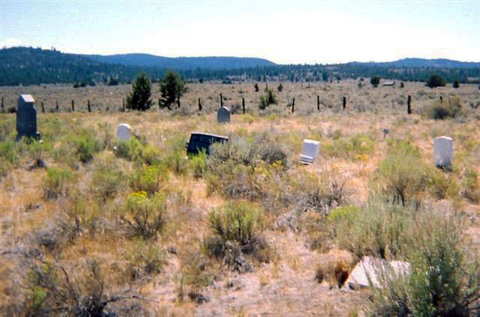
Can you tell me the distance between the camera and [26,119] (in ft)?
49.5

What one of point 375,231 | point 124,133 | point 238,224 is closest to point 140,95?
point 124,133

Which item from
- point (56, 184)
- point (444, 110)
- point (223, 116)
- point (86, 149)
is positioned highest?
point (444, 110)

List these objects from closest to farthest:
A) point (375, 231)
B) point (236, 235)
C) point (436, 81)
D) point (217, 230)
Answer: point (375, 231) < point (236, 235) < point (217, 230) < point (436, 81)

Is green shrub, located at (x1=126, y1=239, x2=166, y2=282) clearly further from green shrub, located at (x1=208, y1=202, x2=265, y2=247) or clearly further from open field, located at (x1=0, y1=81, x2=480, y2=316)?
green shrub, located at (x1=208, y1=202, x2=265, y2=247)

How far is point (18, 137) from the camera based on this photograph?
15.2 meters

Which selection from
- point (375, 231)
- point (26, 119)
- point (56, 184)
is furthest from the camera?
point (26, 119)

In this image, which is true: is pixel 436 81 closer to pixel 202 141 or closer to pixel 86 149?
pixel 202 141

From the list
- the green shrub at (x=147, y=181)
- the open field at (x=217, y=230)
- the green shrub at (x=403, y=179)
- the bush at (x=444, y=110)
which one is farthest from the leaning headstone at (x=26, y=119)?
the bush at (x=444, y=110)

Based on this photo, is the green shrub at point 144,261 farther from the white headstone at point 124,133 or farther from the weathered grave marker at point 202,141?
the white headstone at point 124,133

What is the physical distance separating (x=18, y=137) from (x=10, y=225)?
949cm

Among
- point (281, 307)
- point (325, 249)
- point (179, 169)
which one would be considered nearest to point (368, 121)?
point (179, 169)

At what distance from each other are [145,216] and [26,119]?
10.6 metres

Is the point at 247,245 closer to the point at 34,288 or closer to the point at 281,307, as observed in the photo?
the point at 281,307

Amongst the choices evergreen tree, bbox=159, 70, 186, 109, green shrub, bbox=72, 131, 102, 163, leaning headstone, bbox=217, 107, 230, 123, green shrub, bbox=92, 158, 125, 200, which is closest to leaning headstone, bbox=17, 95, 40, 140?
green shrub, bbox=72, 131, 102, 163
